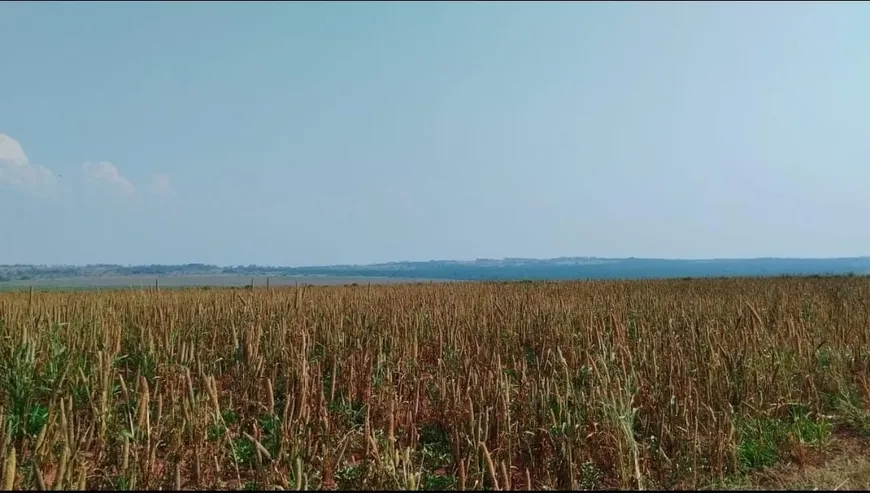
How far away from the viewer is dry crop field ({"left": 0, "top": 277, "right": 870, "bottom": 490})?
3314 millimetres

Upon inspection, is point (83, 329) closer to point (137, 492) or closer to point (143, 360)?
point (143, 360)

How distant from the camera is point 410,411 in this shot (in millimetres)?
4203

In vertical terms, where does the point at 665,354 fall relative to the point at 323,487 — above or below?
above

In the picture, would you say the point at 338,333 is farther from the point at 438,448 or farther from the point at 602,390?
the point at 602,390

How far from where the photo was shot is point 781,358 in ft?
17.0

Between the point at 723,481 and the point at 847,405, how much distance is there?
7.82ft

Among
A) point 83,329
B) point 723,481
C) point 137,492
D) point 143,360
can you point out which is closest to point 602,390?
point 723,481

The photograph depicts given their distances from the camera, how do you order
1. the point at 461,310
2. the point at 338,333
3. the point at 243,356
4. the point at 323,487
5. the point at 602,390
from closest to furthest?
1. the point at 323,487
2. the point at 602,390
3. the point at 243,356
4. the point at 338,333
5. the point at 461,310

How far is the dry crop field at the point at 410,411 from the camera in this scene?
3.31m

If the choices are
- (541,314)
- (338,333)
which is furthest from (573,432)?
(541,314)

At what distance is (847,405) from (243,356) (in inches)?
197

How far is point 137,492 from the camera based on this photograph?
115 inches

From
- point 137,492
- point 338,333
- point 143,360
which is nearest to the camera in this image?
point 137,492

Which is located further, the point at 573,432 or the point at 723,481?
the point at 573,432
